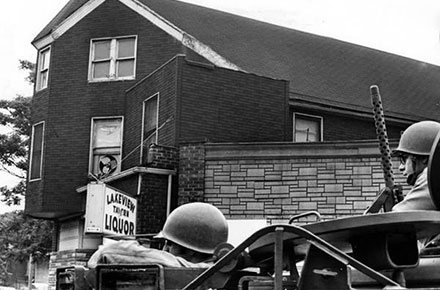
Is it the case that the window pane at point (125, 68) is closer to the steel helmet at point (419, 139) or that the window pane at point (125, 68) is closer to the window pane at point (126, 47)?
the window pane at point (126, 47)

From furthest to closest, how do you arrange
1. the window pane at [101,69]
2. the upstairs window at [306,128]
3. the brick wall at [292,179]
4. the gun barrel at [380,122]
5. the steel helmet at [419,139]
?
the window pane at [101,69] < the upstairs window at [306,128] < the brick wall at [292,179] < the steel helmet at [419,139] < the gun barrel at [380,122]

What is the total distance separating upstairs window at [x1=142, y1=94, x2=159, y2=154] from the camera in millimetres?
22600

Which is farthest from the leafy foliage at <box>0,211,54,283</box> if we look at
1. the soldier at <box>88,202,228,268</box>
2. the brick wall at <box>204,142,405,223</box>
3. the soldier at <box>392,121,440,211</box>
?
the soldier at <box>392,121,440,211</box>

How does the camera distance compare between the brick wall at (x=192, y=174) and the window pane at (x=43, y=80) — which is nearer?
the brick wall at (x=192, y=174)

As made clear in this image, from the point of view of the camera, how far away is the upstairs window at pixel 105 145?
953 inches

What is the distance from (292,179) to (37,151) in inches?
423

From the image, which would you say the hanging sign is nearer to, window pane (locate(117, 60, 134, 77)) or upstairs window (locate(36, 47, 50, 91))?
window pane (locate(117, 60, 134, 77))

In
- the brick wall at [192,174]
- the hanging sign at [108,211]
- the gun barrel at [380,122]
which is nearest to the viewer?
the gun barrel at [380,122]

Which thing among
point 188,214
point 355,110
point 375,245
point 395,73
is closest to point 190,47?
point 355,110

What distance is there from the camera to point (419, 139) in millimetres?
5004

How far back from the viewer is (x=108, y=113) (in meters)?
25.2

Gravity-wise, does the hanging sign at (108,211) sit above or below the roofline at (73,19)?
below

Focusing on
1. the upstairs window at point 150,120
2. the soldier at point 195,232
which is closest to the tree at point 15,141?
the upstairs window at point 150,120

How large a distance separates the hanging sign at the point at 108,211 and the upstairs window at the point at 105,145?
4.76 metres
